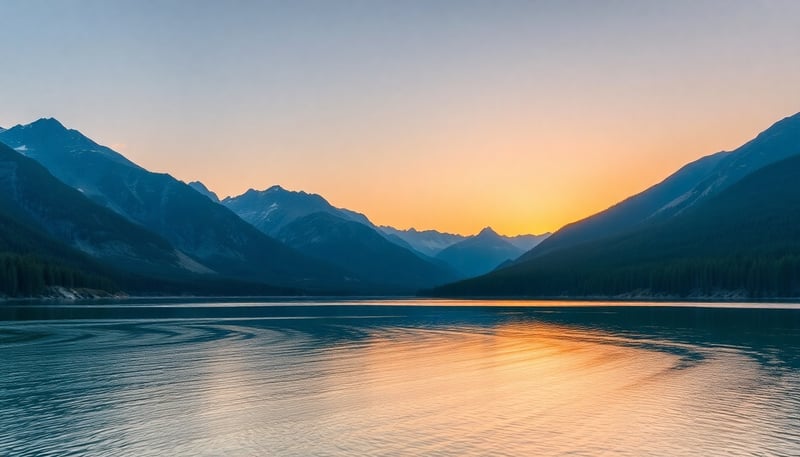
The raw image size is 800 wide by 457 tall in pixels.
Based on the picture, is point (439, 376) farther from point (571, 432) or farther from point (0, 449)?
point (0, 449)

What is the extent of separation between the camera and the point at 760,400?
41125mm

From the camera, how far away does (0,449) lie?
96.8ft

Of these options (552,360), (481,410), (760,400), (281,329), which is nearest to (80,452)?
(481,410)

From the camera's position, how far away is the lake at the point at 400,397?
31.0 m

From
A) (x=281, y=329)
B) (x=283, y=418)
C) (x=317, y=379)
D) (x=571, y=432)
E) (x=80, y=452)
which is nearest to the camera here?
(x=80, y=452)

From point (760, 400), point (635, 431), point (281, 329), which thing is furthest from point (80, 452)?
point (281, 329)

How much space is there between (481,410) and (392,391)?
804cm

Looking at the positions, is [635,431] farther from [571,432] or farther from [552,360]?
[552,360]

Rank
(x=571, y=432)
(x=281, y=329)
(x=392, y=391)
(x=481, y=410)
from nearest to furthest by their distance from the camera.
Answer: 1. (x=571, y=432)
2. (x=481, y=410)
3. (x=392, y=391)
4. (x=281, y=329)

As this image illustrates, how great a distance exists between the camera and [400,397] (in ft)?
140

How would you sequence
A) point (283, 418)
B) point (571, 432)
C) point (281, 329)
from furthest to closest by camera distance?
point (281, 329) < point (283, 418) < point (571, 432)

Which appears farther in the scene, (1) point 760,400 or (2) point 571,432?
(1) point 760,400

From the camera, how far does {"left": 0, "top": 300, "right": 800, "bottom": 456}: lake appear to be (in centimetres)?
3097

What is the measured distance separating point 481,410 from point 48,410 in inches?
929
